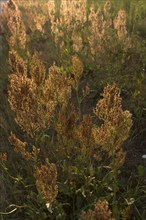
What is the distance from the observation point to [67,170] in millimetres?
2744

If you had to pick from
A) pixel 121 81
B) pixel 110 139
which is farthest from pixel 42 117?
pixel 121 81

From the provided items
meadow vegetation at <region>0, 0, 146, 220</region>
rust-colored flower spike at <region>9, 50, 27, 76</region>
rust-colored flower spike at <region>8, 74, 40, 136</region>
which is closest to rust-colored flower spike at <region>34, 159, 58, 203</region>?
meadow vegetation at <region>0, 0, 146, 220</region>

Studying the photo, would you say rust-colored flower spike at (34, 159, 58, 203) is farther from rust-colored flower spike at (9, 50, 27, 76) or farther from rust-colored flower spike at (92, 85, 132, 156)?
rust-colored flower spike at (9, 50, 27, 76)

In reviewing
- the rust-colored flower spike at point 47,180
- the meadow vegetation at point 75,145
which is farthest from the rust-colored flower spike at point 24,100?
the rust-colored flower spike at point 47,180

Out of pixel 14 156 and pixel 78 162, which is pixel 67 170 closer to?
pixel 78 162

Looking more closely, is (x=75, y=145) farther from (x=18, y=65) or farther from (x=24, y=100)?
(x=24, y=100)

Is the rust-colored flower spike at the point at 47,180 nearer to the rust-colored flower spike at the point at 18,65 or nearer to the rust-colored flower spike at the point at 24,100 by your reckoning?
the rust-colored flower spike at the point at 24,100

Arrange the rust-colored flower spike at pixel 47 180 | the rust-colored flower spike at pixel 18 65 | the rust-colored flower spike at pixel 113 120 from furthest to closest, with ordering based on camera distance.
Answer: the rust-colored flower spike at pixel 18 65 → the rust-colored flower spike at pixel 113 120 → the rust-colored flower spike at pixel 47 180

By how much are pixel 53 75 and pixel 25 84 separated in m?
0.33

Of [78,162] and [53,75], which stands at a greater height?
[53,75]

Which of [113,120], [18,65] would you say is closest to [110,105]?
[113,120]

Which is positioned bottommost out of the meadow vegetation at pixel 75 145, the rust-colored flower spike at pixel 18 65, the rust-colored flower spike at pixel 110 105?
the meadow vegetation at pixel 75 145

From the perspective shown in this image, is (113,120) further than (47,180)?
Yes

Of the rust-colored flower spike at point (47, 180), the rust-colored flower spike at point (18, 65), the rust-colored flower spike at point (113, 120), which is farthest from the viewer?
the rust-colored flower spike at point (18, 65)
